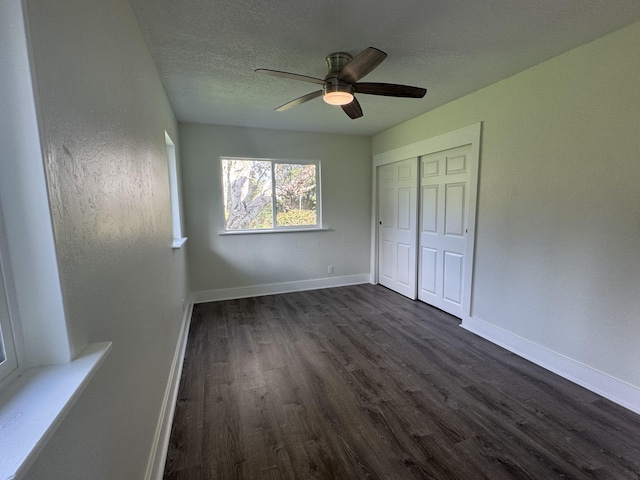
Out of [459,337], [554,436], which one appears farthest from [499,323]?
[554,436]

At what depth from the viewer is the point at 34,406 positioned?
0.57 meters

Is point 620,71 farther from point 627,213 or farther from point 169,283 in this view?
point 169,283

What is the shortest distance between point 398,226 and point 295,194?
1.55 meters

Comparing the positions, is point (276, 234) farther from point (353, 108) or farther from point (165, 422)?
point (165, 422)

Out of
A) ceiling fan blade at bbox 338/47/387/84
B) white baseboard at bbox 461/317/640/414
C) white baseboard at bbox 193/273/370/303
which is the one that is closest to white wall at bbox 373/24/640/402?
white baseboard at bbox 461/317/640/414

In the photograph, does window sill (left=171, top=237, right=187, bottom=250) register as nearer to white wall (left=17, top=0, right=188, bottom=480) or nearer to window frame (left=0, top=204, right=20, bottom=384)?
white wall (left=17, top=0, right=188, bottom=480)

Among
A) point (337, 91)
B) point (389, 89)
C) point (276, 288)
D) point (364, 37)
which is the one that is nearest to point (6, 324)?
point (337, 91)

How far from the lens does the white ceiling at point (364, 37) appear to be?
1579mm

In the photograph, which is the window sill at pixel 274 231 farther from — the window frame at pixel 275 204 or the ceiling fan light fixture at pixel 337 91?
the ceiling fan light fixture at pixel 337 91

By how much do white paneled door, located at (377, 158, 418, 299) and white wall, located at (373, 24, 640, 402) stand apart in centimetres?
106

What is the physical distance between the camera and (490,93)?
263cm

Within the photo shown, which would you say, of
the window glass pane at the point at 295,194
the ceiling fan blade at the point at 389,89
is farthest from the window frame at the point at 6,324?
the window glass pane at the point at 295,194

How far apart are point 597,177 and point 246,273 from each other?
3.73 m

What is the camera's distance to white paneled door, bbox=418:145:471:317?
3.12 m
